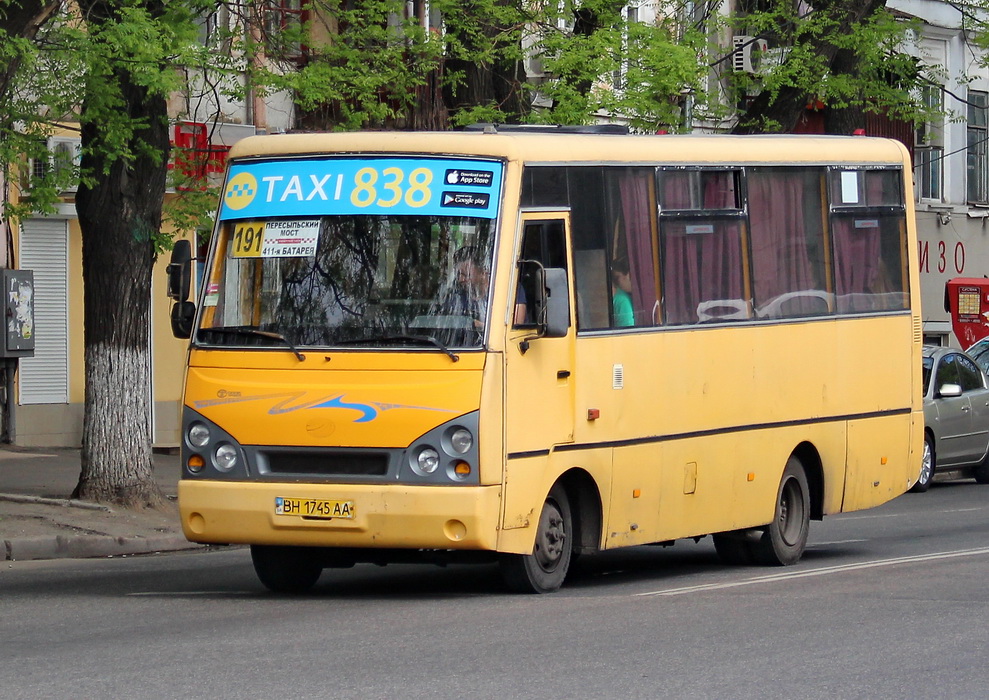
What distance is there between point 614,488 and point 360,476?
1920mm

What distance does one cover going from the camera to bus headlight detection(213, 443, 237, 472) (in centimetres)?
1114

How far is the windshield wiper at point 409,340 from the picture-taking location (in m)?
10.8

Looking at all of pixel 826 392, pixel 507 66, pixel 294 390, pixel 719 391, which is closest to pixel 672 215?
pixel 719 391

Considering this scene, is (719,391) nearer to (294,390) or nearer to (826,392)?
(826,392)

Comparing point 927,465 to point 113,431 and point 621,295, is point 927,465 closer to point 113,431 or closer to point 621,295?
point 113,431

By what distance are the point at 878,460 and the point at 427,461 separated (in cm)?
536

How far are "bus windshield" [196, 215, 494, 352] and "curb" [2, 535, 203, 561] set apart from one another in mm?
3699

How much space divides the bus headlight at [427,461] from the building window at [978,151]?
34.0m

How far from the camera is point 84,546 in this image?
50.4 feet

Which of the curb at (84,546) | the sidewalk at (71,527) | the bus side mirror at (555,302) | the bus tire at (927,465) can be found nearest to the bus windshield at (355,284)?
the bus side mirror at (555,302)

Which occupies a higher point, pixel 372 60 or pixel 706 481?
pixel 372 60

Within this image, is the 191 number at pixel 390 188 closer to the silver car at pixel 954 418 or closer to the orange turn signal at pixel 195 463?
the orange turn signal at pixel 195 463

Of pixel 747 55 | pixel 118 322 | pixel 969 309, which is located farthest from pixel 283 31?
pixel 969 309

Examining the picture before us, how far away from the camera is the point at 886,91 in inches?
963
